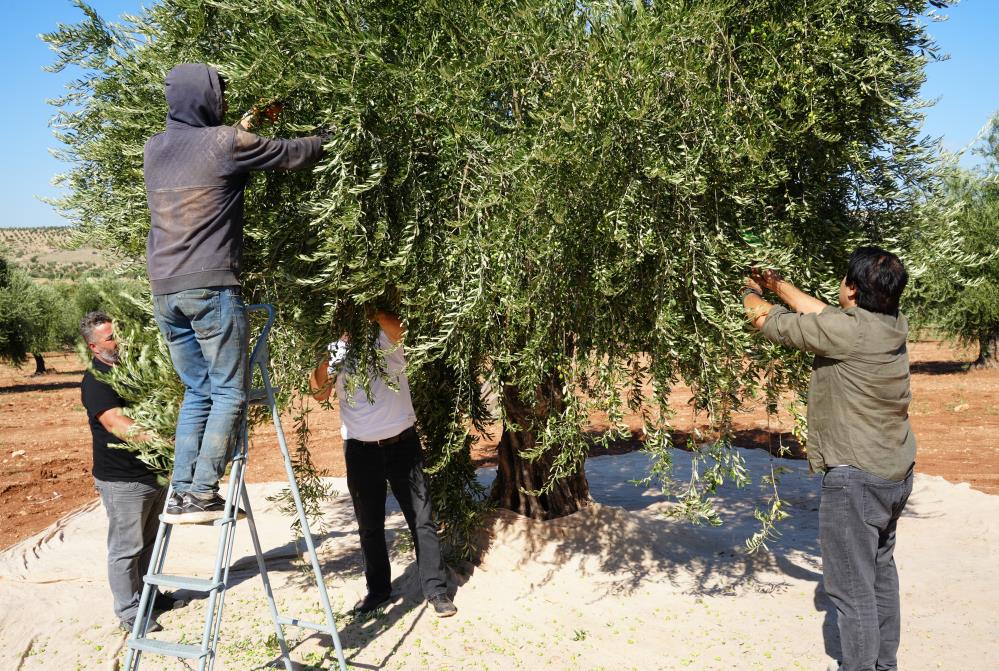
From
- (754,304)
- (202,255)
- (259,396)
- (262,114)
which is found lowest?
(259,396)

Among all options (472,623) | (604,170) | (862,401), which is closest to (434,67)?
(604,170)

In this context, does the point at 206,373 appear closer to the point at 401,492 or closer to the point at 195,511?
the point at 195,511

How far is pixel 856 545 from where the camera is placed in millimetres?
4293

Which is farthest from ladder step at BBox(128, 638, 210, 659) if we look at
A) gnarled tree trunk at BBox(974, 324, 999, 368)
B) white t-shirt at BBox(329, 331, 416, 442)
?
gnarled tree trunk at BBox(974, 324, 999, 368)

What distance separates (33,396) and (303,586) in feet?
72.6

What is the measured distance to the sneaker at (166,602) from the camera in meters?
6.37

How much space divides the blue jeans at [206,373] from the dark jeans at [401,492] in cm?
171

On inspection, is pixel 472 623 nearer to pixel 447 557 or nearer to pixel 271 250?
pixel 447 557

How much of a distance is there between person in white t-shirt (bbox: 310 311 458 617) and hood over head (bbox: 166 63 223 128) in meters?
1.97

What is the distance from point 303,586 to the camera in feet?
21.7

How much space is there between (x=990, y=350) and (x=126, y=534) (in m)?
23.7

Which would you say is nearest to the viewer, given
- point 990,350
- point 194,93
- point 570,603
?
point 194,93

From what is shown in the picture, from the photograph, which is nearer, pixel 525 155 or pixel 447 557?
pixel 525 155

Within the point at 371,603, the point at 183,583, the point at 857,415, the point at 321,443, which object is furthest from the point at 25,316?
the point at 857,415
